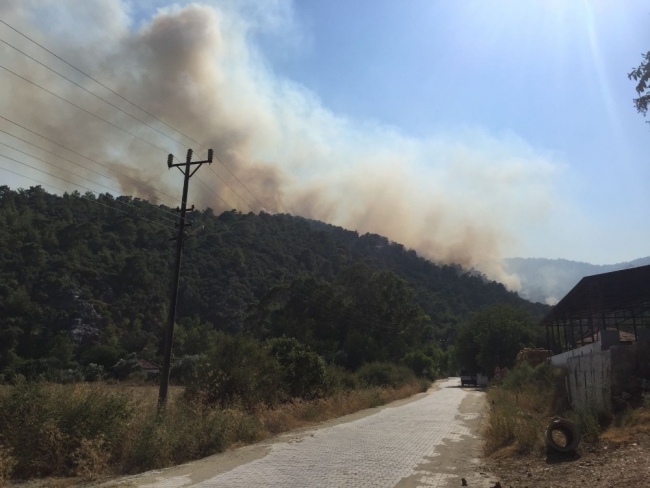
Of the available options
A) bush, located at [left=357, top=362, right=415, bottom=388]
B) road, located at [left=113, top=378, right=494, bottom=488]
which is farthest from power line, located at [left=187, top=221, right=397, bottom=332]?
road, located at [left=113, top=378, right=494, bottom=488]

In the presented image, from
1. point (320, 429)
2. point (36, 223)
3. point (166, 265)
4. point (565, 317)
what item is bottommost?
point (320, 429)

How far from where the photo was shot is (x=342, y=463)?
10.9m

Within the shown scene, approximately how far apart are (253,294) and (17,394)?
88787 millimetres

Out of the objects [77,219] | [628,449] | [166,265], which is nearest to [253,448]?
[628,449]

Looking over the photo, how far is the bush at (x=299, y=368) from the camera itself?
24.6m

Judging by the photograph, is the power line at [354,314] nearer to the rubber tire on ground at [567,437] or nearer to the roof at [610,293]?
the roof at [610,293]

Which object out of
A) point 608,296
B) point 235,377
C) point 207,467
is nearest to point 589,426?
point 207,467

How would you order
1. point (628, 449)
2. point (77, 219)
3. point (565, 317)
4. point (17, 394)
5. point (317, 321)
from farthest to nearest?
1. point (77, 219)
2. point (317, 321)
3. point (565, 317)
4. point (17, 394)
5. point (628, 449)

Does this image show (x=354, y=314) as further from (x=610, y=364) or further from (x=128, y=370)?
(x=610, y=364)

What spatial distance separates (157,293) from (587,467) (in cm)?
9493

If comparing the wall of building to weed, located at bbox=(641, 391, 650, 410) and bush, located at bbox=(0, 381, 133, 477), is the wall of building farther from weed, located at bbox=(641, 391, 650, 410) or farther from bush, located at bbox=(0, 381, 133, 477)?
bush, located at bbox=(0, 381, 133, 477)

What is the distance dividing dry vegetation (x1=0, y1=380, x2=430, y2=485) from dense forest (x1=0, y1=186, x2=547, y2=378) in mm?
38777

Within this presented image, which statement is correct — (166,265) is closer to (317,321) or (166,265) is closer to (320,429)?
(317,321)

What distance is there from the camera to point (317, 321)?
6881 cm
